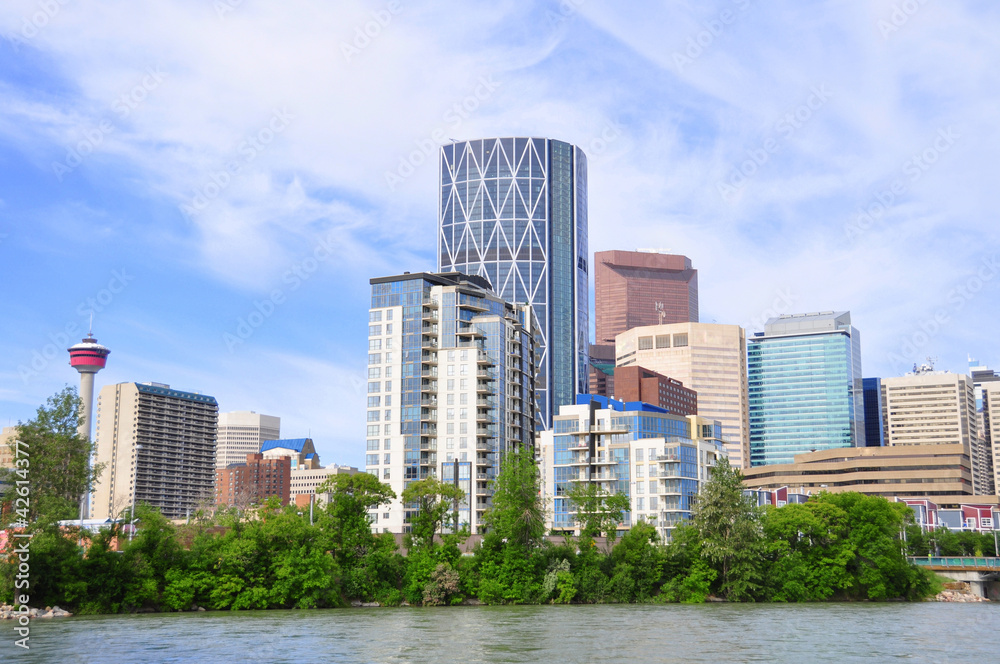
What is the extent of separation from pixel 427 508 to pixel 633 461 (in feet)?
224

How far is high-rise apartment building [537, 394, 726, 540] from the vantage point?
581 ft

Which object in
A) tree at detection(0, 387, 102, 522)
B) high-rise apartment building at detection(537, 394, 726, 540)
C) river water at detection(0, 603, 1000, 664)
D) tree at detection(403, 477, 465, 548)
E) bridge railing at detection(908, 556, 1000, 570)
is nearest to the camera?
river water at detection(0, 603, 1000, 664)

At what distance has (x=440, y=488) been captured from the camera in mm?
130375

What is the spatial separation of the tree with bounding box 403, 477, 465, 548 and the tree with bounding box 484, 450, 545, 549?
631cm

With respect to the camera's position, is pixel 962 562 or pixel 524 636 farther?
pixel 962 562

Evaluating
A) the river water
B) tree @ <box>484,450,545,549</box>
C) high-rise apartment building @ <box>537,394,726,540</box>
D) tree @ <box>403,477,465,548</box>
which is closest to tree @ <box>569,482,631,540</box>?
tree @ <box>484,450,545,549</box>

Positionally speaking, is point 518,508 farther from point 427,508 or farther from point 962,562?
point 962,562

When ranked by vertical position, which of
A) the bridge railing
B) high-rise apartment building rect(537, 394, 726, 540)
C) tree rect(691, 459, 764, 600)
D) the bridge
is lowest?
the bridge

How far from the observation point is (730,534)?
119m

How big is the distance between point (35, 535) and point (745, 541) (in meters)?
75.1

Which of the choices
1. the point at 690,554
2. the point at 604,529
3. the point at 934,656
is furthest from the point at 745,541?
the point at 934,656

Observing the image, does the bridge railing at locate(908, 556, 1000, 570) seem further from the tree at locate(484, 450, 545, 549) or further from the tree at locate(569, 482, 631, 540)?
the tree at locate(484, 450, 545, 549)

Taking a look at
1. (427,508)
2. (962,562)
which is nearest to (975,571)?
(962,562)

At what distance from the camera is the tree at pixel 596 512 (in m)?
127
